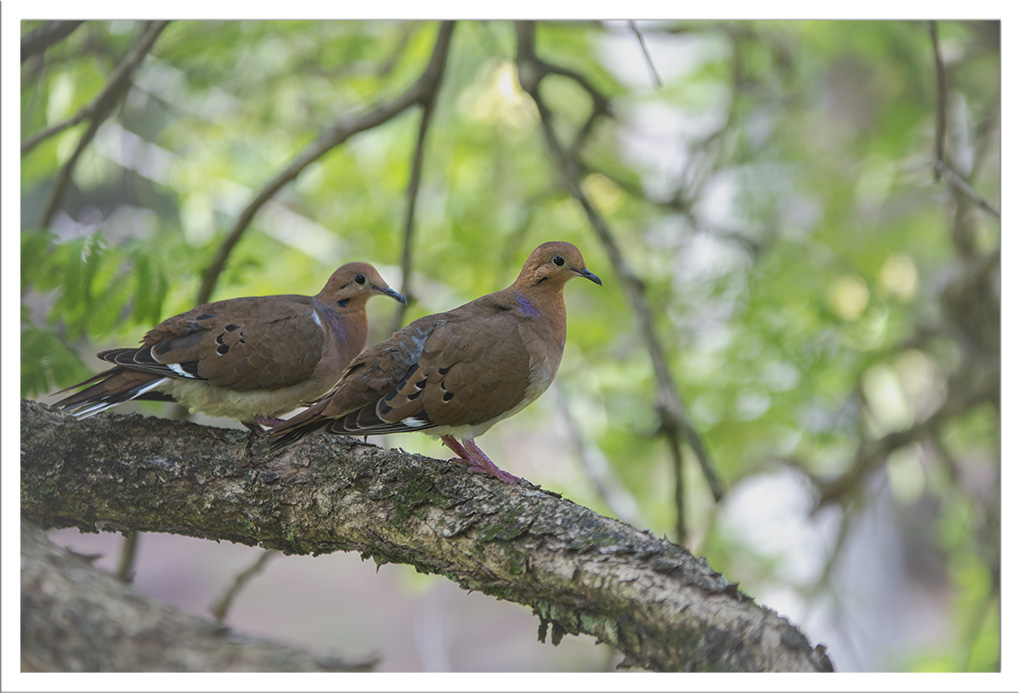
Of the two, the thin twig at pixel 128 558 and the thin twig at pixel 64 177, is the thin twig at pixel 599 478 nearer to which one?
the thin twig at pixel 128 558

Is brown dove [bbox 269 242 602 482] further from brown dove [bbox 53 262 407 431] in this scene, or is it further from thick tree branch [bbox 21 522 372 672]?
thick tree branch [bbox 21 522 372 672]

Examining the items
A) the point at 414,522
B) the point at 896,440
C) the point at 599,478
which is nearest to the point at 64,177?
the point at 414,522

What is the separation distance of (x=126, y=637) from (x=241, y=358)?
850 mm

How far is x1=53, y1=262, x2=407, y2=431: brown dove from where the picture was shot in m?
2.42

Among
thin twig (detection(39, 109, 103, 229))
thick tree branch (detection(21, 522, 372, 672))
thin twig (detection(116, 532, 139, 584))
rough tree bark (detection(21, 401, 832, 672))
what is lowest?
thick tree branch (detection(21, 522, 372, 672))

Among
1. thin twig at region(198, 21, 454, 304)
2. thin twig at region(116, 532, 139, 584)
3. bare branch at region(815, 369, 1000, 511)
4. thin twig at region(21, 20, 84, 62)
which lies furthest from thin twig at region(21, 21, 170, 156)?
bare branch at region(815, 369, 1000, 511)

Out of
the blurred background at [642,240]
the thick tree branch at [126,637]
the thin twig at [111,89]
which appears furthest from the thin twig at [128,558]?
the thin twig at [111,89]

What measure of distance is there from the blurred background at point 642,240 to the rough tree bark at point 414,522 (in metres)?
0.92

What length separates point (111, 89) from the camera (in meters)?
3.12

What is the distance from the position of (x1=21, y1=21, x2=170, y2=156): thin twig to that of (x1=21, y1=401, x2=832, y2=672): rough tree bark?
1.07 meters

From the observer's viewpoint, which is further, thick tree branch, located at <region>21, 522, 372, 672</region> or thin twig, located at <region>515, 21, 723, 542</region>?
thin twig, located at <region>515, 21, 723, 542</region>

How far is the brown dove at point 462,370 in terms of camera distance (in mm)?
2232

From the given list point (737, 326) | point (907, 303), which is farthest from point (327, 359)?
point (907, 303)

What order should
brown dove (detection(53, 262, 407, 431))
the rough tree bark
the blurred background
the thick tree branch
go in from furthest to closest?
the blurred background → brown dove (detection(53, 262, 407, 431)) → the thick tree branch → the rough tree bark
